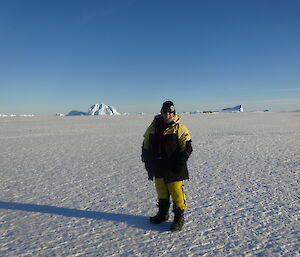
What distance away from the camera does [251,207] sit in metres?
3.87

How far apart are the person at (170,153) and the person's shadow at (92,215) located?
32cm

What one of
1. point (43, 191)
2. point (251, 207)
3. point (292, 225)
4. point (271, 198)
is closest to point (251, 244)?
point (292, 225)

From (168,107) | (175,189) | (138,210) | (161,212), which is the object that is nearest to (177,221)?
(161,212)

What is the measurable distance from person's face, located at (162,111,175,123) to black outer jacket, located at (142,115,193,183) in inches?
2.4

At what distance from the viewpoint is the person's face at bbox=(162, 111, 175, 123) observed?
3.09 m

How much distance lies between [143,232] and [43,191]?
2529mm

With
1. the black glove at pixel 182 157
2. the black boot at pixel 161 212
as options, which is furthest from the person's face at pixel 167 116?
the black boot at pixel 161 212

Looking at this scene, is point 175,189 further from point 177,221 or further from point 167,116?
point 167,116

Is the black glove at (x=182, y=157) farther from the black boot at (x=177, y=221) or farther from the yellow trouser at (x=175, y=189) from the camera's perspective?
the black boot at (x=177, y=221)

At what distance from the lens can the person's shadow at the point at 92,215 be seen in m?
3.40

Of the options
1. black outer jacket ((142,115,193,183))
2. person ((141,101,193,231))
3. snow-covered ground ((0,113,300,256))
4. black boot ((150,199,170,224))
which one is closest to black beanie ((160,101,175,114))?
person ((141,101,193,231))

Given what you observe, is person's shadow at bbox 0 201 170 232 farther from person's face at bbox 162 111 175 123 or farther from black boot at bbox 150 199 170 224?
person's face at bbox 162 111 175 123

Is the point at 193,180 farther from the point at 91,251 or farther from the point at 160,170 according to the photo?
the point at 91,251

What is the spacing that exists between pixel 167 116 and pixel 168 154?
0.47m
